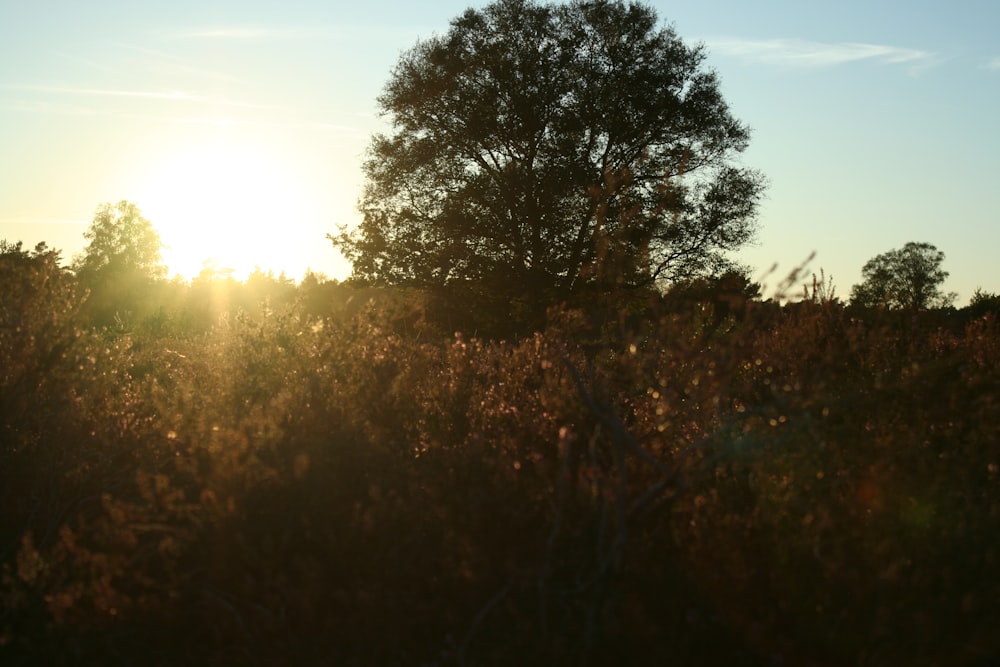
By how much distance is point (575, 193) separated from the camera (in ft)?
70.4

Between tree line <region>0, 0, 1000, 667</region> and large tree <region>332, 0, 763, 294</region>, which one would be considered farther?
large tree <region>332, 0, 763, 294</region>

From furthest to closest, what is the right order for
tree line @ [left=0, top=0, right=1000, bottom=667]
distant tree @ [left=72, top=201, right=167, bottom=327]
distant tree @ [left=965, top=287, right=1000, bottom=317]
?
1. distant tree @ [left=72, top=201, right=167, bottom=327]
2. distant tree @ [left=965, top=287, right=1000, bottom=317]
3. tree line @ [left=0, top=0, right=1000, bottom=667]

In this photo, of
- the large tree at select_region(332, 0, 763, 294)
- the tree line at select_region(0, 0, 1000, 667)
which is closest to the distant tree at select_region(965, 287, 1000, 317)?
the large tree at select_region(332, 0, 763, 294)

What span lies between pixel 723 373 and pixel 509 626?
73.1 inches

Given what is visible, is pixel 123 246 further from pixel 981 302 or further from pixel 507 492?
pixel 507 492

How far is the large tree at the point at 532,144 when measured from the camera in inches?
854

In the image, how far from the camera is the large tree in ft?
71.2

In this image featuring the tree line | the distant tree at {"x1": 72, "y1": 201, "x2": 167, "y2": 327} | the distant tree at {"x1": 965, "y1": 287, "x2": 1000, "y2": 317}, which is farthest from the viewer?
the distant tree at {"x1": 72, "y1": 201, "x2": 167, "y2": 327}

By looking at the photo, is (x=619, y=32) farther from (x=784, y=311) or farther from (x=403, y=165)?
(x=784, y=311)

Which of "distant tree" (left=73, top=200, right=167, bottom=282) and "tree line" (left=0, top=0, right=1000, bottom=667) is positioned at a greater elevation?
"distant tree" (left=73, top=200, right=167, bottom=282)

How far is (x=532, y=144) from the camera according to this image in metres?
22.3

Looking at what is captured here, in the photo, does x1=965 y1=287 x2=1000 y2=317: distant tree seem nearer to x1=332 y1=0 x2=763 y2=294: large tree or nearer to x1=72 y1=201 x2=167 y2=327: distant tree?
x1=332 y1=0 x2=763 y2=294: large tree

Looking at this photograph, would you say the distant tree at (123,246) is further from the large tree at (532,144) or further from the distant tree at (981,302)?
the distant tree at (981,302)

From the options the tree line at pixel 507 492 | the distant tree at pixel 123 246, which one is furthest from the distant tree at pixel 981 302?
the distant tree at pixel 123 246
